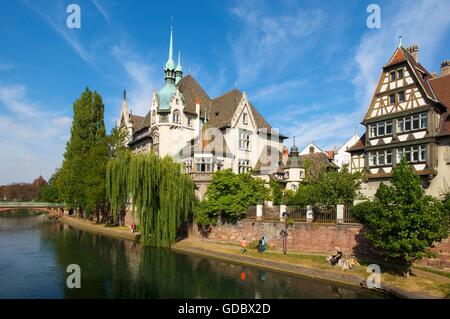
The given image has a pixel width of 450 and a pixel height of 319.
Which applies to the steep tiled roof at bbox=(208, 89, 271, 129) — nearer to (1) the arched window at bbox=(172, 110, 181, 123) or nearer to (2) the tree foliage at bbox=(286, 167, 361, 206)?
(1) the arched window at bbox=(172, 110, 181, 123)

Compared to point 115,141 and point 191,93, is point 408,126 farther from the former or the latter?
point 115,141

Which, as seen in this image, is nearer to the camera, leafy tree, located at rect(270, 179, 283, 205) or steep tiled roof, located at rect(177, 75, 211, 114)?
leafy tree, located at rect(270, 179, 283, 205)

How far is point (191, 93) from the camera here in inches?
2007

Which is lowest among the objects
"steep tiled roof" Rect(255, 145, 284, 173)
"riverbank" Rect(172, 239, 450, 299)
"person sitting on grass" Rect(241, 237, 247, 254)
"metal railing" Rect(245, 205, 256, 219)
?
"riverbank" Rect(172, 239, 450, 299)

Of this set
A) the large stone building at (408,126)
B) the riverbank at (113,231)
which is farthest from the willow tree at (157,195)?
the large stone building at (408,126)

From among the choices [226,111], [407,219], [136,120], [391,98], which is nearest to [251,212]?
Answer: [407,219]

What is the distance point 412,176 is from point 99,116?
55737 millimetres

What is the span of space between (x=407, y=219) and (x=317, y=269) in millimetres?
6825

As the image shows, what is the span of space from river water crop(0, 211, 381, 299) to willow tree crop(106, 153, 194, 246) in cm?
183

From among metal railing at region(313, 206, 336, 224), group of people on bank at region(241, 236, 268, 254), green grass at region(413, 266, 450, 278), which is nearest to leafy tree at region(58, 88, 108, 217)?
group of people on bank at region(241, 236, 268, 254)

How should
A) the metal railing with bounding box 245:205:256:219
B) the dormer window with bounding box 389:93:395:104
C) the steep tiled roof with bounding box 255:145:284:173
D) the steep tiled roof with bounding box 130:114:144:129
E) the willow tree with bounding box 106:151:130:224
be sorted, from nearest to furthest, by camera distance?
1. the dormer window with bounding box 389:93:395:104
2. the metal railing with bounding box 245:205:256:219
3. the willow tree with bounding box 106:151:130:224
4. the steep tiled roof with bounding box 255:145:284:173
5. the steep tiled roof with bounding box 130:114:144:129

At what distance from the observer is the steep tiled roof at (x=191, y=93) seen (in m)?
48.9

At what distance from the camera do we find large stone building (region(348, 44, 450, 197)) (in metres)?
28.2

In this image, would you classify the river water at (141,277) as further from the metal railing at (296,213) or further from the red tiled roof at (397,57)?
the red tiled roof at (397,57)
